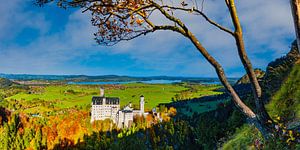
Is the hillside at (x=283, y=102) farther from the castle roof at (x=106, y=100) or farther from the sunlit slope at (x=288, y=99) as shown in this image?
the castle roof at (x=106, y=100)

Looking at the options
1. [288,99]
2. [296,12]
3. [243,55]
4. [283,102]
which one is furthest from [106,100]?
[296,12]

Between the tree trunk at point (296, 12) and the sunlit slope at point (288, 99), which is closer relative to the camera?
the tree trunk at point (296, 12)

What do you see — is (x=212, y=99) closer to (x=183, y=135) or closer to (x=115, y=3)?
(x=183, y=135)

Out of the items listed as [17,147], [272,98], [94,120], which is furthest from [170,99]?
[272,98]

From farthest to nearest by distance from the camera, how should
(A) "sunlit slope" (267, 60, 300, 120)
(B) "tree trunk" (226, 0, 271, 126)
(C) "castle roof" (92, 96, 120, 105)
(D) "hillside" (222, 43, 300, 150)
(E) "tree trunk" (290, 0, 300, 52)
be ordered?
(C) "castle roof" (92, 96, 120, 105) → (A) "sunlit slope" (267, 60, 300, 120) → (D) "hillside" (222, 43, 300, 150) → (B) "tree trunk" (226, 0, 271, 126) → (E) "tree trunk" (290, 0, 300, 52)

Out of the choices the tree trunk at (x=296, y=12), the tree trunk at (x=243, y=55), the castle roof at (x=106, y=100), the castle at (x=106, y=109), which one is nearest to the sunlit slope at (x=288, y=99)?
the tree trunk at (x=243, y=55)

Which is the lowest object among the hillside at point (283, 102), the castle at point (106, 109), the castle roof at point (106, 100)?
the castle at point (106, 109)

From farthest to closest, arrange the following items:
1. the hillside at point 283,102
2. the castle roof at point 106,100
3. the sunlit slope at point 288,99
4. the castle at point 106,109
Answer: the castle roof at point 106,100, the castle at point 106,109, the sunlit slope at point 288,99, the hillside at point 283,102

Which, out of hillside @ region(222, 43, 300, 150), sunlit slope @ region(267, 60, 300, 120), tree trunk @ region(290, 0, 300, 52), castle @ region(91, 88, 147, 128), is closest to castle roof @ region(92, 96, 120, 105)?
castle @ region(91, 88, 147, 128)

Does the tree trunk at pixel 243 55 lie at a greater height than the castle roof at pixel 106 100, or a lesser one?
A: greater

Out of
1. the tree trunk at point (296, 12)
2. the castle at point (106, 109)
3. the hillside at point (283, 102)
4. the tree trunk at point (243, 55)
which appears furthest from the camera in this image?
the castle at point (106, 109)

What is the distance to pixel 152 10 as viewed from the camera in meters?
6.38

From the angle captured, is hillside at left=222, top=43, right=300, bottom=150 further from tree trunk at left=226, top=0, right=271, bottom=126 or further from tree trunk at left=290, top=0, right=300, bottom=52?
tree trunk at left=290, top=0, right=300, bottom=52

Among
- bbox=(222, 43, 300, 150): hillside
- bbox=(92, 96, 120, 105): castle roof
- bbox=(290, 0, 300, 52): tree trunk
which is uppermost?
bbox=(290, 0, 300, 52): tree trunk
